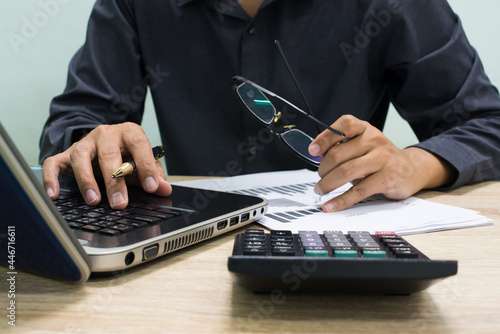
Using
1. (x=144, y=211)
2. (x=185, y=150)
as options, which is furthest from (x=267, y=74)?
(x=144, y=211)

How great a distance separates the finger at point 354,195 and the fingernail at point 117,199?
0.88 feet

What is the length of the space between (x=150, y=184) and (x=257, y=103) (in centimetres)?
22

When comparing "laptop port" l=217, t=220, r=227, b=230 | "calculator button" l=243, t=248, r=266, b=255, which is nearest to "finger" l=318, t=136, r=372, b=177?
"laptop port" l=217, t=220, r=227, b=230

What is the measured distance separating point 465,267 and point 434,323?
0.43 ft

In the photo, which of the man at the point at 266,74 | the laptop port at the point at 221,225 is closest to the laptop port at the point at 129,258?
the laptop port at the point at 221,225

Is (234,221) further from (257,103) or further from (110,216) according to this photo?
(257,103)

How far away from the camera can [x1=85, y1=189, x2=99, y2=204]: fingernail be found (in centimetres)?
49

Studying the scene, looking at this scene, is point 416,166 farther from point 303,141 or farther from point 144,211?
point 144,211

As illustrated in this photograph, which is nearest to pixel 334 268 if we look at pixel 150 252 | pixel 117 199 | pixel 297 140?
pixel 150 252

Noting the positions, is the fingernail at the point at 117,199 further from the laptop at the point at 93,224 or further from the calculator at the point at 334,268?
the calculator at the point at 334,268

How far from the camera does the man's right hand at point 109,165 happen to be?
49 centimetres

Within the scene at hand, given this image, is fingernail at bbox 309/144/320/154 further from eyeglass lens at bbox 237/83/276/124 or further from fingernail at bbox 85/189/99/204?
fingernail at bbox 85/189/99/204

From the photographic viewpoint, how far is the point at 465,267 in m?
0.38

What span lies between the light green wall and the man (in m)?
0.42
